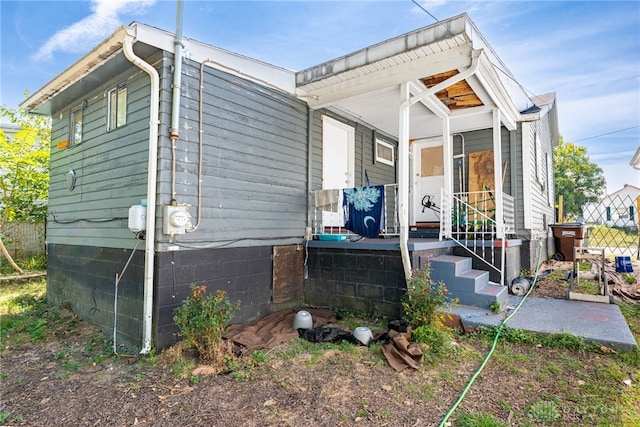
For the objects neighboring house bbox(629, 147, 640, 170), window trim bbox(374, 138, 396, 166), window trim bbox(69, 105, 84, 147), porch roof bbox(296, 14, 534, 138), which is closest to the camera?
porch roof bbox(296, 14, 534, 138)

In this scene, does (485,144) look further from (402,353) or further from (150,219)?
(150,219)

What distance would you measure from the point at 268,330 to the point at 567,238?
8363 mm

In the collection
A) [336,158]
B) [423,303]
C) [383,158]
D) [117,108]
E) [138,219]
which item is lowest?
[423,303]

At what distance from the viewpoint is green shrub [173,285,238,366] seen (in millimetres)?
3320

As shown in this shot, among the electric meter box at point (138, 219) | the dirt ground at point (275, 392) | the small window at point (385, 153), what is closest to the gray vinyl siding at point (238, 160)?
the electric meter box at point (138, 219)

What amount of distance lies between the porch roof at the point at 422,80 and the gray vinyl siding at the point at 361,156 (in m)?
0.22

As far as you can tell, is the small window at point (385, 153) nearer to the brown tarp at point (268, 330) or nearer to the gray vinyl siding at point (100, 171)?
the brown tarp at point (268, 330)

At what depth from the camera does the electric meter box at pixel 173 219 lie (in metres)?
3.69

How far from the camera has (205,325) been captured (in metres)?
3.30

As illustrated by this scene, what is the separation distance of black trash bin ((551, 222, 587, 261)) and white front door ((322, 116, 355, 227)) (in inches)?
244

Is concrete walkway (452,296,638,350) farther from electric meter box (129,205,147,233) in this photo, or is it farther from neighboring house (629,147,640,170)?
neighboring house (629,147,640,170)

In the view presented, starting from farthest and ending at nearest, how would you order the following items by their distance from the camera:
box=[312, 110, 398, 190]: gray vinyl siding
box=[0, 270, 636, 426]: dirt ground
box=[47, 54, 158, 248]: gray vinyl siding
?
box=[312, 110, 398, 190]: gray vinyl siding → box=[47, 54, 158, 248]: gray vinyl siding → box=[0, 270, 636, 426]: dirt ground

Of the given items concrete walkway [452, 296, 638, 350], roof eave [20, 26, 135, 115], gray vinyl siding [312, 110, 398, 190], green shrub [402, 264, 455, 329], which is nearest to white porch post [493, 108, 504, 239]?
concrete walkway [452, 296, 638, 350]

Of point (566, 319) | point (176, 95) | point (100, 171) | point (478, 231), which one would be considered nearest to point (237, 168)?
point (176, 95)
